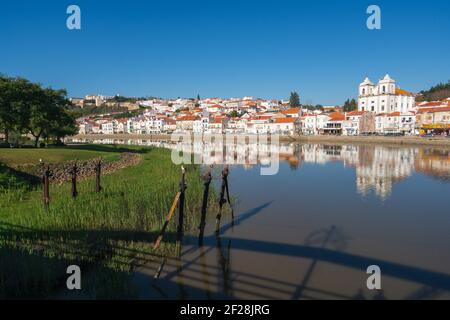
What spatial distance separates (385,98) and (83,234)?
10937 cm

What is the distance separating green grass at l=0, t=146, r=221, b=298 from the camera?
7219 mm

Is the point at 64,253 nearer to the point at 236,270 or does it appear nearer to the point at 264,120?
the point at 236,270

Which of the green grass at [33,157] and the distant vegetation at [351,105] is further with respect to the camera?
the distant vegetation at [351,105]

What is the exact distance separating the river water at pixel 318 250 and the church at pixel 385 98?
93.2 meters

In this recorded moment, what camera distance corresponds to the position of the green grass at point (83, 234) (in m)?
7.22

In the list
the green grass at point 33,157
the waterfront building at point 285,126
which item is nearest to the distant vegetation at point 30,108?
the green grass at point 33,157

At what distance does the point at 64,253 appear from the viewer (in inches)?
327

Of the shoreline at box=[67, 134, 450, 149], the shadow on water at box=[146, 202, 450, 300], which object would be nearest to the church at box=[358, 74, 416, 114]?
the shoreline at box=[67, 134, 450, 149]

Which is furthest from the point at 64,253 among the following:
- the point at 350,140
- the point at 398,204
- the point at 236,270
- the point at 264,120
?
the point at 264,120

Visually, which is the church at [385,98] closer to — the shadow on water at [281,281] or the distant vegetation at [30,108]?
the distant vegetation at [30,108]

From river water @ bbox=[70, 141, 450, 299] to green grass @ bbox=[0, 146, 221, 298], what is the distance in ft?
2.51

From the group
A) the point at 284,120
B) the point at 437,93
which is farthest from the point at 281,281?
the point at 437,93
